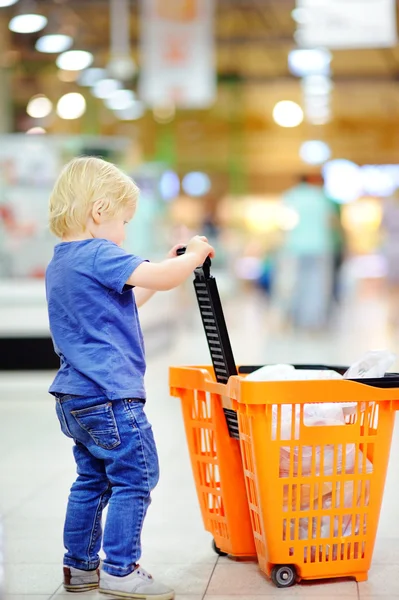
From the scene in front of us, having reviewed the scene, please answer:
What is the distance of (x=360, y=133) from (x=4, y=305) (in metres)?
22.1

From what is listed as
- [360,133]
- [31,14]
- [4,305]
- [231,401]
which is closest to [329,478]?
[231,401]

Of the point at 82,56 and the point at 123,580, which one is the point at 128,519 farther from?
the point at 82,56

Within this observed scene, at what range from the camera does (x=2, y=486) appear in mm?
4051

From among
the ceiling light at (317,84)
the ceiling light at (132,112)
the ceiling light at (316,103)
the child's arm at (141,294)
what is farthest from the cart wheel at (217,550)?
the ceiling light at (316,103)

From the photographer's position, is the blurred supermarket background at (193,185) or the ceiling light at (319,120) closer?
the blurred supermarket background at (193,185)

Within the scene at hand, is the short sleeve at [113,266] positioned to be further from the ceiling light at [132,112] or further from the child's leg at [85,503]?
the ceiling light at [132,112]

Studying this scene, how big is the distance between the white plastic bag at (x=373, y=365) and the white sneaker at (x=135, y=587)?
787 mm

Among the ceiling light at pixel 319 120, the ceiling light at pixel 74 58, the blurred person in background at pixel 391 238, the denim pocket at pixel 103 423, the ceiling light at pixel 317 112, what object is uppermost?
the ceiling light at pixel 74 58

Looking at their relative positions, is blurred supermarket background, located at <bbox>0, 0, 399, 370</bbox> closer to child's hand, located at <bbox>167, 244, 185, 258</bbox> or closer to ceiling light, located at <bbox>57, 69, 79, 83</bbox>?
ceiling light, located at <bbox>57, 69, 79, 83</bbox>

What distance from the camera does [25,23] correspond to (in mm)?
11320

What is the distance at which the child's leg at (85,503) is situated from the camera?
2635 millimetres

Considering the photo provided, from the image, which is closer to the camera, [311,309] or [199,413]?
[199,413]

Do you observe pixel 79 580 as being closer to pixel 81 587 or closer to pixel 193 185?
pixel 81 587

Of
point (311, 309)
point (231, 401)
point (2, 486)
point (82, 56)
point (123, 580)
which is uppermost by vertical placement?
point (82, 56)
